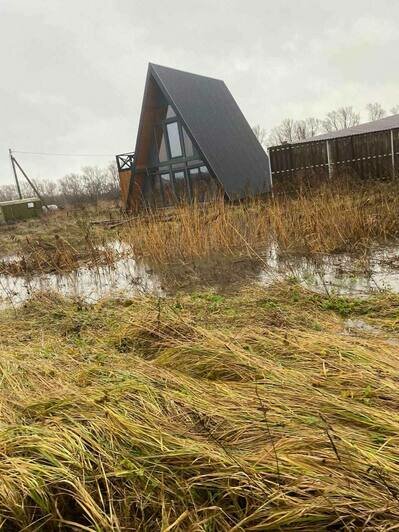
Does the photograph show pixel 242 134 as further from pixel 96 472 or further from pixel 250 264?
pixel 96 472

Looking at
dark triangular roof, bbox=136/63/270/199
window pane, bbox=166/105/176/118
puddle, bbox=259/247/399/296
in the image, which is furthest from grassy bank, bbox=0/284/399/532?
window pane, bbox=166/105/176/118

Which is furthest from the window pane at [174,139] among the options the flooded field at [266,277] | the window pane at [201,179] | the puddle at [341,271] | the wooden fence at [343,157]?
the puddle at [341,271]

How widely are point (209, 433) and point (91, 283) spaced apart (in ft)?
15.2

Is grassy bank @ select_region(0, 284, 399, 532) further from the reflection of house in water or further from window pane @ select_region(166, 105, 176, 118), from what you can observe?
window pane @ select_region(166, 105, 176, 118)

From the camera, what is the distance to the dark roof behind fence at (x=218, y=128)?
580 inches

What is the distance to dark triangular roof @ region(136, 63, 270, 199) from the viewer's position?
14.7 m

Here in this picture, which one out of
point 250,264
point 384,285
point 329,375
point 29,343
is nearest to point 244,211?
point 250,264

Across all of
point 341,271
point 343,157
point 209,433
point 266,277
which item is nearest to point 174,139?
point 343,157

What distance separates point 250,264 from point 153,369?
11.9 ft

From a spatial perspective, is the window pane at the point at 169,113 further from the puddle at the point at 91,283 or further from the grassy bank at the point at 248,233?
the puddle at the point at 91,283

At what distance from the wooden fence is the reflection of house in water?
181cm

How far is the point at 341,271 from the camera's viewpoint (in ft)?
15.8

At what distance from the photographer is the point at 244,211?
7.07 meters

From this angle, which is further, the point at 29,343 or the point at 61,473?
the point at 29,343
